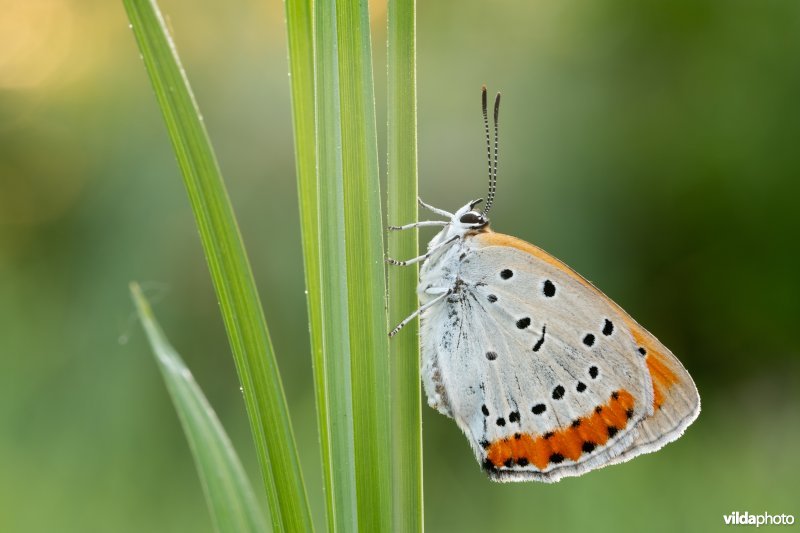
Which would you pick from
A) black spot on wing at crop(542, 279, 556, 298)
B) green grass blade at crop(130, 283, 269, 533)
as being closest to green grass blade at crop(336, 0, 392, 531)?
green grass blade at crop(130, 283, 269, 533)

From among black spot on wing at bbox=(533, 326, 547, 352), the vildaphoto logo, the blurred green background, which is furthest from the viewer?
the blurred green background

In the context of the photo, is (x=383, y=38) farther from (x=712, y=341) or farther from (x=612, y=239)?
(x=712, y=341)

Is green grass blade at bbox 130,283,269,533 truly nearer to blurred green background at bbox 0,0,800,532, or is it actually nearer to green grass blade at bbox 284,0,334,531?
green grass blade at bbox 284,0,334,531

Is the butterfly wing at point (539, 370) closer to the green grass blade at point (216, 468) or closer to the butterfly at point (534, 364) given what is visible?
the butterfly at point (534, 364)

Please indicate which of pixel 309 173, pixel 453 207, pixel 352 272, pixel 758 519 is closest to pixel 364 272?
pixel 352 272

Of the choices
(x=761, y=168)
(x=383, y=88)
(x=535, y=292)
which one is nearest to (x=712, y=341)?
(x=761, y=168)
